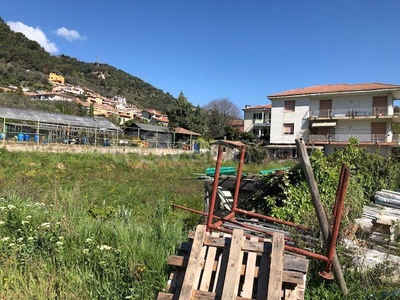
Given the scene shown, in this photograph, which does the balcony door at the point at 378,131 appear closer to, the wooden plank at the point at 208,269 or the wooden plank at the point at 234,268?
the wooden plank at the point at 234,268

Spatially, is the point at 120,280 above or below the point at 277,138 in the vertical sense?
below

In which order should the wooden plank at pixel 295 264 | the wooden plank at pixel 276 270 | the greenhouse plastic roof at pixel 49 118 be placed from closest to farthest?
the wooden plank at pixel 276 270 < the wooden plank at pixel 295 264 < the greenhouse plastic roof at pixel 49 118

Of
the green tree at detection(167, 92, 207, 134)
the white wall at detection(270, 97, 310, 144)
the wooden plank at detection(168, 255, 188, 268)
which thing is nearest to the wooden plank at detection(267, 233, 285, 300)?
the wooden plank at detection(168, 255, 188, 268)

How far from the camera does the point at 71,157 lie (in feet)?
69.3

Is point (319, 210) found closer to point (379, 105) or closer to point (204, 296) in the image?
point (204, 296)

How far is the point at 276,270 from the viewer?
298 cm

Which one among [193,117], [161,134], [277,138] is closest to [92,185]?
[277,138]

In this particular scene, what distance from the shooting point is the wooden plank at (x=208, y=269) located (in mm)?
3113

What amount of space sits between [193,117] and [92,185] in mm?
36229

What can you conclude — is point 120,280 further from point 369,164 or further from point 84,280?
point 369,164

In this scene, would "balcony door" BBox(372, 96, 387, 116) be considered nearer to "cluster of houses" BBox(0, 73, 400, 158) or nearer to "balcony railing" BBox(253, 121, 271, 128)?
"cluster of houses" BBox(0, 73, 400, 158)

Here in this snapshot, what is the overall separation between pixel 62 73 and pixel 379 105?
96831mm

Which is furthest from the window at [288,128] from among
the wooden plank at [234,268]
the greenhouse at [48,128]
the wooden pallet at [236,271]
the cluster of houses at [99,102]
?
the cluster of houses at [99,102]

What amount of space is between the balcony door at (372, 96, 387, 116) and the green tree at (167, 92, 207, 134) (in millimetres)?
24966
